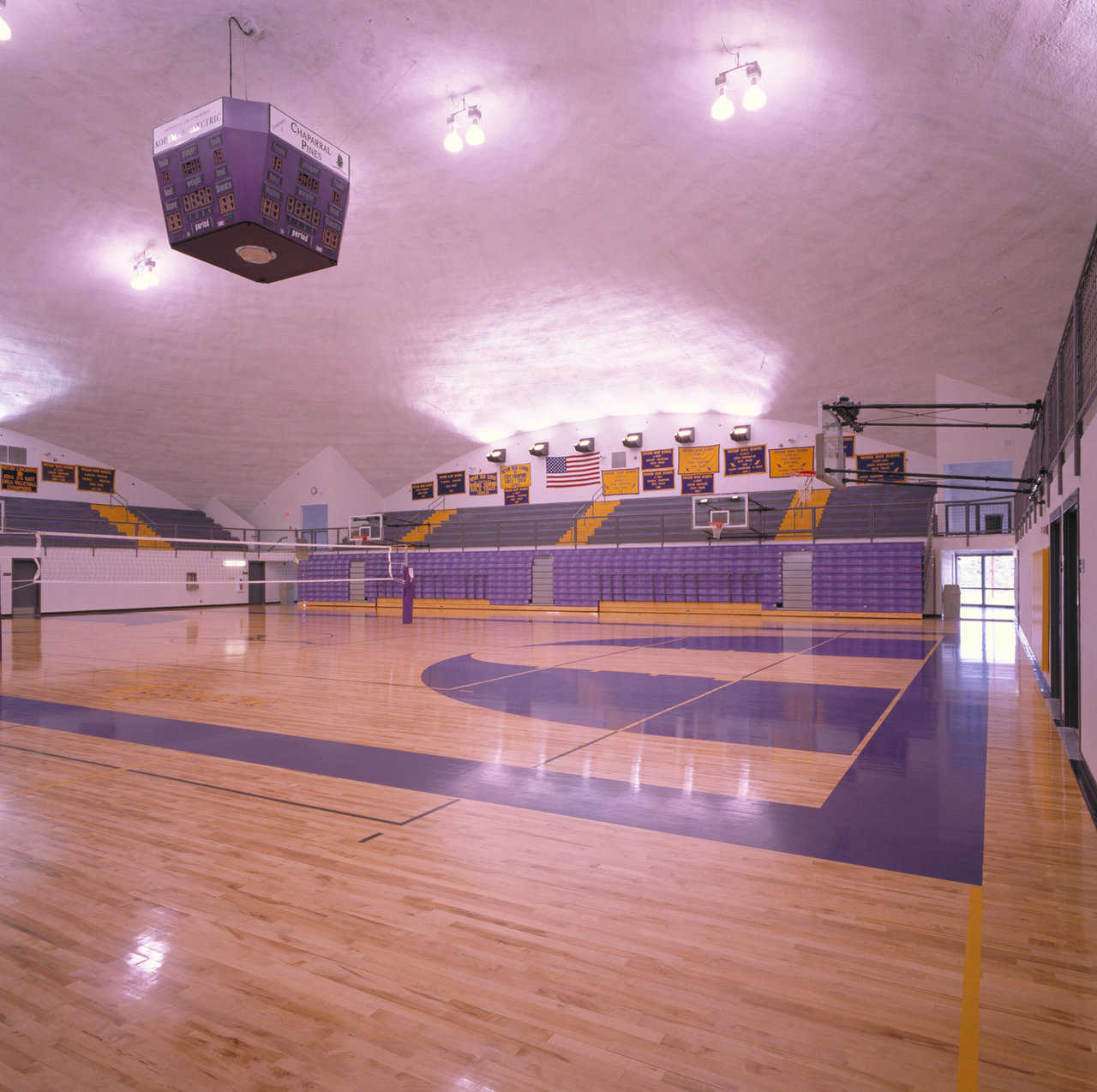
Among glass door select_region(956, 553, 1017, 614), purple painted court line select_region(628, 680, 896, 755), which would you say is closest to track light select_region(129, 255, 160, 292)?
purple painted court line select_region(628, 680, 896, 755)

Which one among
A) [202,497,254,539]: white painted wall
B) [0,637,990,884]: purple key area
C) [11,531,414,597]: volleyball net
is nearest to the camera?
[0,637,990,884]: purple key area

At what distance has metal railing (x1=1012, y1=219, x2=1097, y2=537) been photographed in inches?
164

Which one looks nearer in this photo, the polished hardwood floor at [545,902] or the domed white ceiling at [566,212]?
the polished hardwood floor at [545,902]

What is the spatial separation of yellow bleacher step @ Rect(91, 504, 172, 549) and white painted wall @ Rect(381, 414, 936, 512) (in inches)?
276

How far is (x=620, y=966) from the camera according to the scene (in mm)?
1835

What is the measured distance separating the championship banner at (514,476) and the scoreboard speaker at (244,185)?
52.5 feet

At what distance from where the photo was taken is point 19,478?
1848 cm

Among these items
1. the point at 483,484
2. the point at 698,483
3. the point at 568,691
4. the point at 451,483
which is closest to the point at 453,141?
the point at 568,691

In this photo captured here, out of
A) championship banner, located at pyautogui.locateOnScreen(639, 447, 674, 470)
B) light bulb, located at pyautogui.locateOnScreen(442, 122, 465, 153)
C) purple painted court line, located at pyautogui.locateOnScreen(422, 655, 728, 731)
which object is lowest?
purple painted court line, located at pyautogui.locateOnScreen(422, 655, 728, 731)

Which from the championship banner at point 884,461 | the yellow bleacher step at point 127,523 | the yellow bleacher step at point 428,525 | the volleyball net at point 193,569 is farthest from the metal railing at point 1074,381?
the yellow bleacher step at point 127,523

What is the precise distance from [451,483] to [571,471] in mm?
4182

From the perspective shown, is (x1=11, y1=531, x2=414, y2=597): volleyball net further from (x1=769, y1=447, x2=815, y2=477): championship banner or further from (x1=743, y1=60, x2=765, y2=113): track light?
(x1=743, y1=60, x2=765, y2=113): track light

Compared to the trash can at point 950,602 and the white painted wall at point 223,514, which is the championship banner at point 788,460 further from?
the white painted wall at point 223,514

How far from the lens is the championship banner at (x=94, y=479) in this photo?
1988 centimetres
